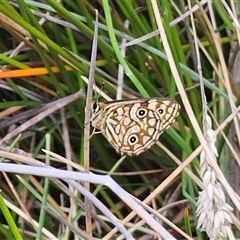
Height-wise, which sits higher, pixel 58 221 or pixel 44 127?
pixel 44 127

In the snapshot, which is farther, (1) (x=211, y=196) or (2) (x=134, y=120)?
(2) (x=134, y=120)

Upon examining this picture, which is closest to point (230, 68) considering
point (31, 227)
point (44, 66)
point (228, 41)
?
point (228, 41)

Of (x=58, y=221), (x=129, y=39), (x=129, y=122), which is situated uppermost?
(x=129, y=39)

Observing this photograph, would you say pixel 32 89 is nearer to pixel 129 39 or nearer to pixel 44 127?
pixel 44 127

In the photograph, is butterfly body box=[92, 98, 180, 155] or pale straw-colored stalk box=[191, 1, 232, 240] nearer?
pale straw-colored stalk box=[191, 1, 232, 240]

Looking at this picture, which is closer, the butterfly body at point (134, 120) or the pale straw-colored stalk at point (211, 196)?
the pale straw-colored stalk at point (211, 196)

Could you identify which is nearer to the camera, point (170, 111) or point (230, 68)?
point (170, 111)

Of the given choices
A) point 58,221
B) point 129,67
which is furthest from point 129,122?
point 58,221
